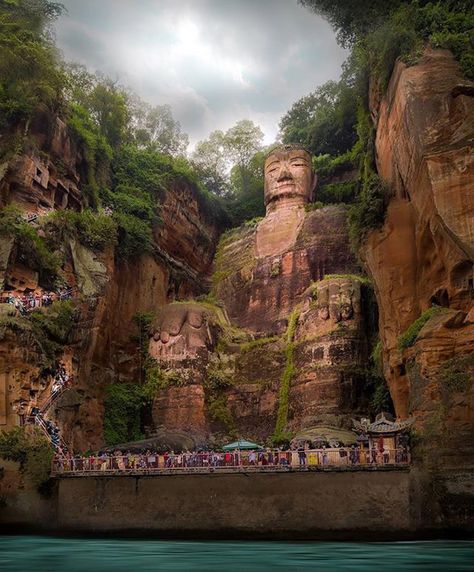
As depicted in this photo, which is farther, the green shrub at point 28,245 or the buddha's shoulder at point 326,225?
the buddha's shoulder at point 326,225

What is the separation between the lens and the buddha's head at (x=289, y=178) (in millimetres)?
44969

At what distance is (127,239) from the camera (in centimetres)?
3912

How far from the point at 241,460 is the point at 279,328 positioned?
49.9 feet

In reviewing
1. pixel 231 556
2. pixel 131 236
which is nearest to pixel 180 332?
pixel 131 236

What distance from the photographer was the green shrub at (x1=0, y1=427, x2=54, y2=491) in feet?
77.9

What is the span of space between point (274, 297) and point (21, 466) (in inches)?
760

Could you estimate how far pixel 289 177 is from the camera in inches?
1775

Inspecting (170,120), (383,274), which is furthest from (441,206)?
(170,120)

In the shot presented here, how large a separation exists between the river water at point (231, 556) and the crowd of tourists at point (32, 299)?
35.1 ft

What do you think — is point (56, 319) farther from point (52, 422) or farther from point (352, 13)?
point (352, 13)

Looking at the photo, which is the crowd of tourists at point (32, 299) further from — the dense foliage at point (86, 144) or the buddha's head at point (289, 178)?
the buddha's head at point (289, 178)

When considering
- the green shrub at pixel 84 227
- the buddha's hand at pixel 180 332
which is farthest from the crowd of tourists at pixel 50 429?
the green shrub at pixel 84 227

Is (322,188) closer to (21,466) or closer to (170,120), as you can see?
(170,120)

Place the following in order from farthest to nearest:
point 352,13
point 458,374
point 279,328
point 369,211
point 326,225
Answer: point 326,225 → point 279,328 → point 352,13 → point 369,211 → point 458,374
